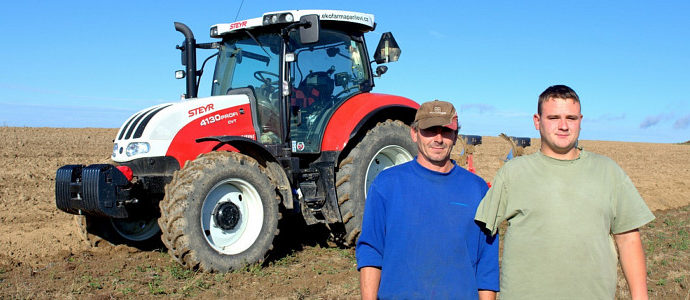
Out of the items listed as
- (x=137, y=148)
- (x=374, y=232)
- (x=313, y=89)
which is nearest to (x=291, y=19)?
(x=313, y=89)

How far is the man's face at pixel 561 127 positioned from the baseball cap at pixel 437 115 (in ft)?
1.22

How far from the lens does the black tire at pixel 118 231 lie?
6.19 m

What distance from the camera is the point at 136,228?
6539 millimetres

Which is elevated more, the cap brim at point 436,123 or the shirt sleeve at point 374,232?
the cap brim at point 436,123

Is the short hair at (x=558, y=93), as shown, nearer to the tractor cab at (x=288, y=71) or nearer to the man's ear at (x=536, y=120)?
the man's ear at (x=536, y=120)

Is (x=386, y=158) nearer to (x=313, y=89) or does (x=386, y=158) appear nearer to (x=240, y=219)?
(x=313, y=89)

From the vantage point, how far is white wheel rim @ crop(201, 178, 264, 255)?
218 inches

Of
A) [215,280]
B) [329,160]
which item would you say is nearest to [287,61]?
[329,160]

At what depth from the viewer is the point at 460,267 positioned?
257cm

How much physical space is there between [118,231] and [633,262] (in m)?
5.14

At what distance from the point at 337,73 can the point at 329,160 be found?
3.10 ft

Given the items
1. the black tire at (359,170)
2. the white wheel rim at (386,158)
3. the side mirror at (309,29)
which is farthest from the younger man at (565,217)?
the white wheel rim at (386,158)

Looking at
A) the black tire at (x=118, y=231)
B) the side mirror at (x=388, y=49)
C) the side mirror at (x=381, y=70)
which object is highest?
the side mirror at (x=388, y=49)

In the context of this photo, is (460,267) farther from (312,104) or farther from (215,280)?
(312,104)
